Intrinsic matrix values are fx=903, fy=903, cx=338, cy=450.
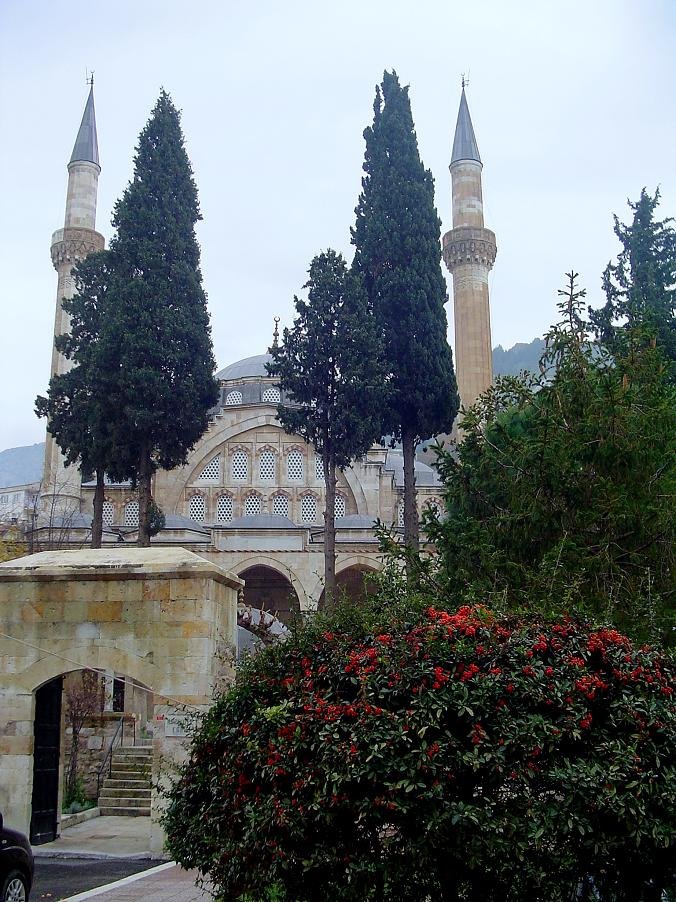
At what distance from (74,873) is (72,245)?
30565 mm

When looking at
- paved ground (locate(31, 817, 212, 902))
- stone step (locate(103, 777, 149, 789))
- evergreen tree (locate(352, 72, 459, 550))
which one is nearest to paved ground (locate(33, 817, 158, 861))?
paved ground (locate(31, 817, 212, 902))

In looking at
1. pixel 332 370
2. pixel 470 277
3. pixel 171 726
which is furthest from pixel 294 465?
pixel 171 726

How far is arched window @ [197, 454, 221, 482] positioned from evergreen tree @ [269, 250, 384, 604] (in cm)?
1468

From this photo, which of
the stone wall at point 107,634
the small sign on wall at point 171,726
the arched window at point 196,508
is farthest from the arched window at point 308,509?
→ the small sign on wall at point 171,726

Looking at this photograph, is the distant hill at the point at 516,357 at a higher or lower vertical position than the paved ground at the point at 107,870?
higher

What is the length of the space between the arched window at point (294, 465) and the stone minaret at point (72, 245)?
8303 millimetres

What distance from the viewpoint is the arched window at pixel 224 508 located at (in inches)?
1432

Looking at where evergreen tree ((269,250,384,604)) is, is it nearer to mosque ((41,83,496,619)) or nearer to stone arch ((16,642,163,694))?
mosque ((41,83,496,619))

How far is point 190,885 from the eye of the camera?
8273 mm

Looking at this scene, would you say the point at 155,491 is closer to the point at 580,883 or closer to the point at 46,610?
the point at 46,610

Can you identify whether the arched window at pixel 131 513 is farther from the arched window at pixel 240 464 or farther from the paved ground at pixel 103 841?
the paved ground at pixel 103 841

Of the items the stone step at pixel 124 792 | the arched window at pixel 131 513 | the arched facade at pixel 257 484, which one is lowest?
the stone step at pixel 124 792

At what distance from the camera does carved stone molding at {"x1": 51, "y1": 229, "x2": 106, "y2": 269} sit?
36.0 m

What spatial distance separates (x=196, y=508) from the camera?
3659 cm
